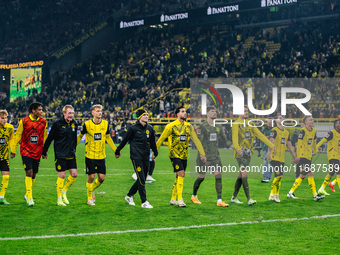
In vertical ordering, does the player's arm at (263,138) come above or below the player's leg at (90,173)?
above

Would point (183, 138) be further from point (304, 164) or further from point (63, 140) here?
point (304, 164)

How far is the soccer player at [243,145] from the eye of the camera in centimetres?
1106

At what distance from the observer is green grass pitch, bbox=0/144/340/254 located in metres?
7.20

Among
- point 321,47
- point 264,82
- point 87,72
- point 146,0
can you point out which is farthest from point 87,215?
point 146,0

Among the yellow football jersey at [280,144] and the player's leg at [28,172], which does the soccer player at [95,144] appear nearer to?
the player's leg at [28,172]

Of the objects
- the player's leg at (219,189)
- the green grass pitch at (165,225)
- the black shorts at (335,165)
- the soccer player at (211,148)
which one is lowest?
the green grass pitch at (165,225)

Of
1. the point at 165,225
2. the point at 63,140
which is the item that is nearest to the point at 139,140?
the point at 63,140

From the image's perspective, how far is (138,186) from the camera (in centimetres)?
1066

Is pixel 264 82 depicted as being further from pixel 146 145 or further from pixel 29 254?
pixel 29 254

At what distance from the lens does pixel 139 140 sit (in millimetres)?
10719

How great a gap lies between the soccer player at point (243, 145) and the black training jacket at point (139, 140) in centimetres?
200

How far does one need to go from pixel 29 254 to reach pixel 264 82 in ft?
99.1

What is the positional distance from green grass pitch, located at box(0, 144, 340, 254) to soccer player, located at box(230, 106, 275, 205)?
1.86 feet

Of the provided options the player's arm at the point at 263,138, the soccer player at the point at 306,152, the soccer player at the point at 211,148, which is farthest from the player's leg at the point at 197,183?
the soccer player at the point at 306,152
